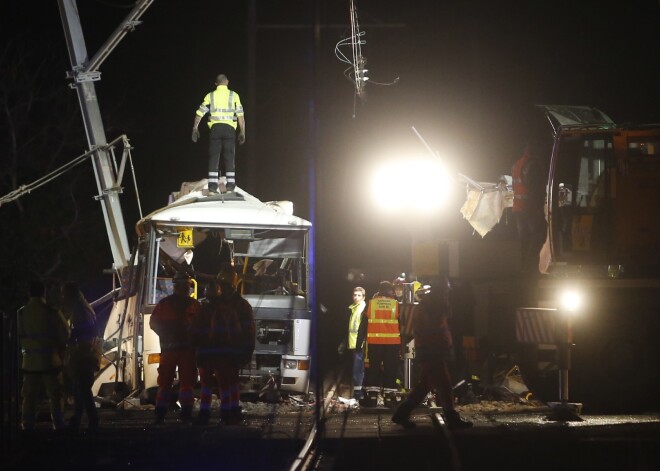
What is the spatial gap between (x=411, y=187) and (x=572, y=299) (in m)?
6.18

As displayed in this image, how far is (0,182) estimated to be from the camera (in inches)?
1287

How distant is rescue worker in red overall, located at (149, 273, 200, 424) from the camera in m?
11.5

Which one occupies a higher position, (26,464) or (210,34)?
(210,34)

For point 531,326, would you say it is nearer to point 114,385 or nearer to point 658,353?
point 658,353

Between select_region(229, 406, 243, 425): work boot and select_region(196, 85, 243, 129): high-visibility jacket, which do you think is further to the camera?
select_region(196, 85, 243, 129): high-visibility jacket

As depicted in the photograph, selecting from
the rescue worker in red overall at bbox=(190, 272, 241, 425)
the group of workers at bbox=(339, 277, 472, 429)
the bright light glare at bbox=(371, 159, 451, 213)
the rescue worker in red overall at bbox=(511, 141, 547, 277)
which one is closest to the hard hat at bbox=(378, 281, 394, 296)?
the group of workers at bbox=(339, 277, 472, 429)

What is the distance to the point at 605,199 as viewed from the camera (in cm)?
1321

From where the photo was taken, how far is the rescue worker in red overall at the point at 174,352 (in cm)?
1151

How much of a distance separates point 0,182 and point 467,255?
2211 centimetres

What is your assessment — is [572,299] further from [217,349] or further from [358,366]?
[217,349]

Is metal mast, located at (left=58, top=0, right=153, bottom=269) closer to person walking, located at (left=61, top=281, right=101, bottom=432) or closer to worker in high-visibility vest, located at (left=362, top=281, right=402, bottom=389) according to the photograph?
worker in high-visibility vest, located at (left=362, top=281, right=402, bottom=389)

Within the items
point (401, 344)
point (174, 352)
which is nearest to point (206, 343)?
point (174, 352)

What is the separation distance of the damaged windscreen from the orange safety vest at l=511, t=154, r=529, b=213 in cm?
326

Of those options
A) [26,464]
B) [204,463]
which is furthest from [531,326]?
[26,464]
